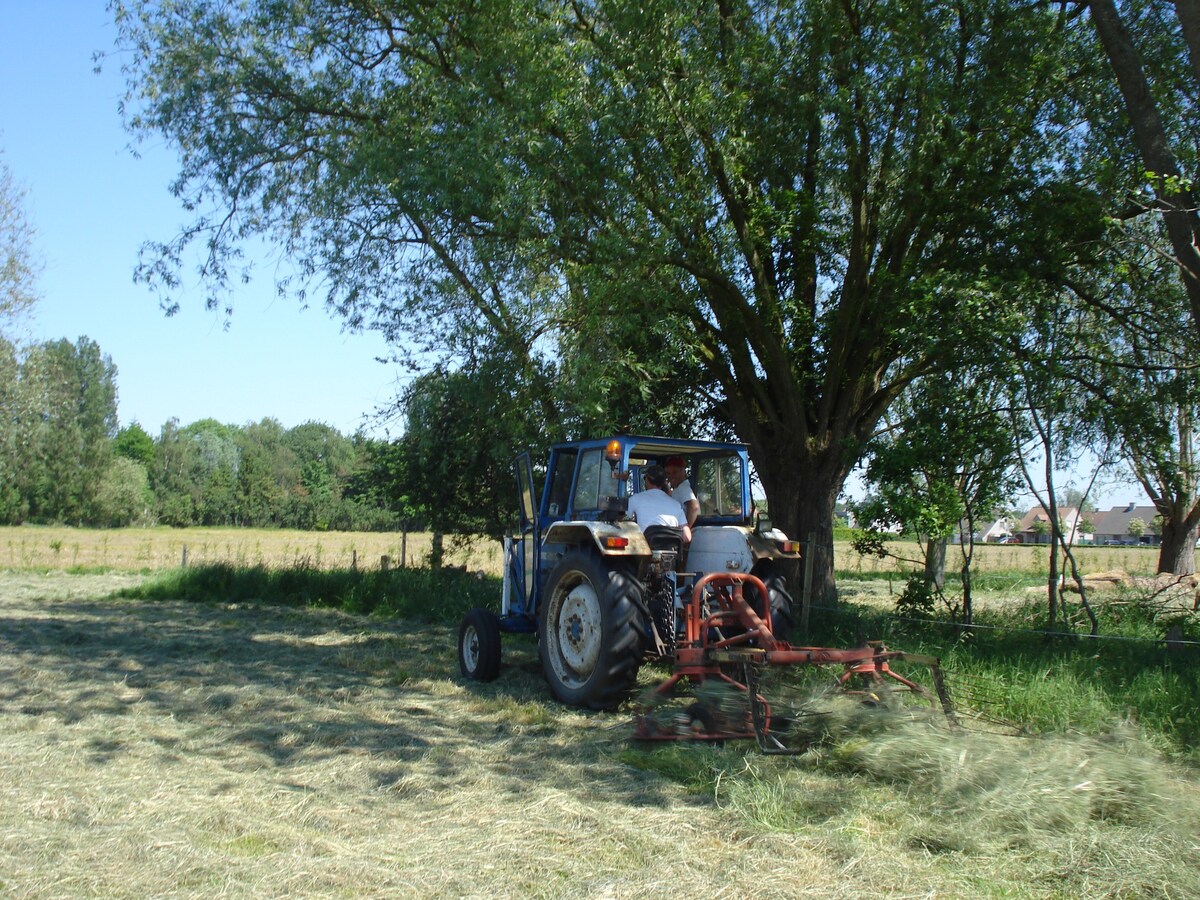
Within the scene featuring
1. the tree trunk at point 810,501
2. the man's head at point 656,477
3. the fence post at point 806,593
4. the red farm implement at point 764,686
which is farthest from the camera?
the tree trunk at point 810,501

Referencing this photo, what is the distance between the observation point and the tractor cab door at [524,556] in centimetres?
856

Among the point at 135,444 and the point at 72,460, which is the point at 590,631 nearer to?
the point at 72,460

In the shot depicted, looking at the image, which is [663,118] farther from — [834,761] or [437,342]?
[834,761]

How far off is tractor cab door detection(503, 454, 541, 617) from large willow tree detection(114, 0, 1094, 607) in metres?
1.28

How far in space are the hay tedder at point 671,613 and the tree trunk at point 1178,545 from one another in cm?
1098

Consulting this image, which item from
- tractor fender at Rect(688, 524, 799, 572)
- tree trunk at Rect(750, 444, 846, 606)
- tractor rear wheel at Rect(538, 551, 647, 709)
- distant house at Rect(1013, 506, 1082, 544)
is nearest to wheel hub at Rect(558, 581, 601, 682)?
tractor rear wheel at Rect(538, 551, 647, 709)

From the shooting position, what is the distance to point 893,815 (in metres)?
4.54

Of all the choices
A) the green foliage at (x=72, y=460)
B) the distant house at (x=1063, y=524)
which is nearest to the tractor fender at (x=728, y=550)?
the distant house at (x=1063, y=524)

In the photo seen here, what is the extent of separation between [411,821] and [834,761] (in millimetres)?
2261

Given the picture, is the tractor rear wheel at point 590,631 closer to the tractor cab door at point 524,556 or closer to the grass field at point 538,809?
the grass field at point 538,809

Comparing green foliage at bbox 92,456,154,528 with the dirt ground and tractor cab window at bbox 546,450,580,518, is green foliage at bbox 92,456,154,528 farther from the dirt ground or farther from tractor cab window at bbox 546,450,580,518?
tractor cab window at bbox 546,450,580,518

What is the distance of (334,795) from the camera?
5039 mm

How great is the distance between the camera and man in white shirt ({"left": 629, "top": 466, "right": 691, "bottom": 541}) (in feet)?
24.6

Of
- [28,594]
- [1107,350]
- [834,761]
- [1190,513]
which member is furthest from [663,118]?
[28,594]
